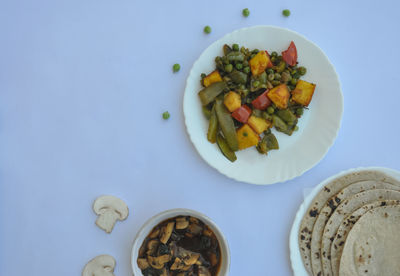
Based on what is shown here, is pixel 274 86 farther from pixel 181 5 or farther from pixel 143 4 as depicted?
pixel 143 4

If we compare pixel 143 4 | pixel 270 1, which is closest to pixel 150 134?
pixel 143 4

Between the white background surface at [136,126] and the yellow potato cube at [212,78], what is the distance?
334 millimetres

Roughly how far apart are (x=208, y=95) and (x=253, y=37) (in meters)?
0.62

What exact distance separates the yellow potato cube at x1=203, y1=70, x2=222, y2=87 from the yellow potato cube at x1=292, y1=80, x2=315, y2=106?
Result: 0.62 m

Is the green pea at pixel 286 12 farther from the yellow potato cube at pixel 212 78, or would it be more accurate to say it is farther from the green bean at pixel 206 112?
the green bean at pixel 206 112

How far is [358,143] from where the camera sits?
294cm

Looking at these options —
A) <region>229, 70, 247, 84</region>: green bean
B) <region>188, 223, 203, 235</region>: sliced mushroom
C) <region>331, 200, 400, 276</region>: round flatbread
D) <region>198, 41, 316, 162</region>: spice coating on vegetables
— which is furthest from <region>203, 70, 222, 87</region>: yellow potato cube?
<region>331, 200, 400, 276</region>: round flatbread

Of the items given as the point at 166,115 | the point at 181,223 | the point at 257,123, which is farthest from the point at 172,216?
the point at 257,123

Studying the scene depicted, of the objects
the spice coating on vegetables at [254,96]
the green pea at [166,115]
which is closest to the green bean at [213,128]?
the spice coating on vegetables at [254,96]

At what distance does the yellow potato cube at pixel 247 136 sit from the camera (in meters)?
2.67

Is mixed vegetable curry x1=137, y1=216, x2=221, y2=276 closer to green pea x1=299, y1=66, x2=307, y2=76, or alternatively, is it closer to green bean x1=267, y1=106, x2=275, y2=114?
green bean x1=267, y1=106, x2=275, y2=114

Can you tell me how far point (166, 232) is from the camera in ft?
8.36

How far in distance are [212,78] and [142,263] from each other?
5.05ft

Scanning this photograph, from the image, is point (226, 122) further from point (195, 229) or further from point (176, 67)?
point (195, 229)
